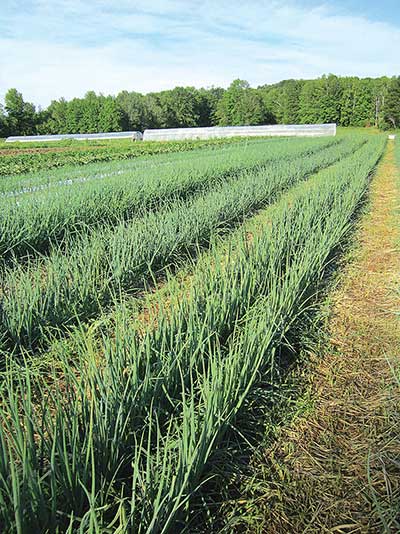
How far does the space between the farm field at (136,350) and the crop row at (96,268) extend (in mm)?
18

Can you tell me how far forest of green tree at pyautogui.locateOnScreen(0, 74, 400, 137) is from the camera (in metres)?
47.3

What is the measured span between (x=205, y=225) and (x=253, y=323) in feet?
9.49

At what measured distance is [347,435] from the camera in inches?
72.7

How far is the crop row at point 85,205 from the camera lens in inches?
166

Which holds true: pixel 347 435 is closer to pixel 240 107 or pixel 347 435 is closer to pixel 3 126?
pixel 3 126

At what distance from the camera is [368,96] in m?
52.2

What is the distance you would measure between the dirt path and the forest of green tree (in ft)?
164

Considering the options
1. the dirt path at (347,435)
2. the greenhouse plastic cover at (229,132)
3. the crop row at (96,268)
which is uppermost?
the greenhouse plastic cover at (229,132)

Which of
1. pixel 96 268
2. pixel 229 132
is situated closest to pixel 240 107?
pixel 229 132

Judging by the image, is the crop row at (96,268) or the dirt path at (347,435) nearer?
the dirt path at (347,435)

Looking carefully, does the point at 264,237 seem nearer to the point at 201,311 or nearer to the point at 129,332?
the point at 201,311

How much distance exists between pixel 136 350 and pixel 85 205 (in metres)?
3.75

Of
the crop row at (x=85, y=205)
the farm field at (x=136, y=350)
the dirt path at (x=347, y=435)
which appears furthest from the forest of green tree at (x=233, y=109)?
the dirt path at (x=347, y=435)

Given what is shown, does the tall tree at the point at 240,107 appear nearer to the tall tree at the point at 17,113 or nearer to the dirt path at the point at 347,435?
the tall tree at the point at 17,113
